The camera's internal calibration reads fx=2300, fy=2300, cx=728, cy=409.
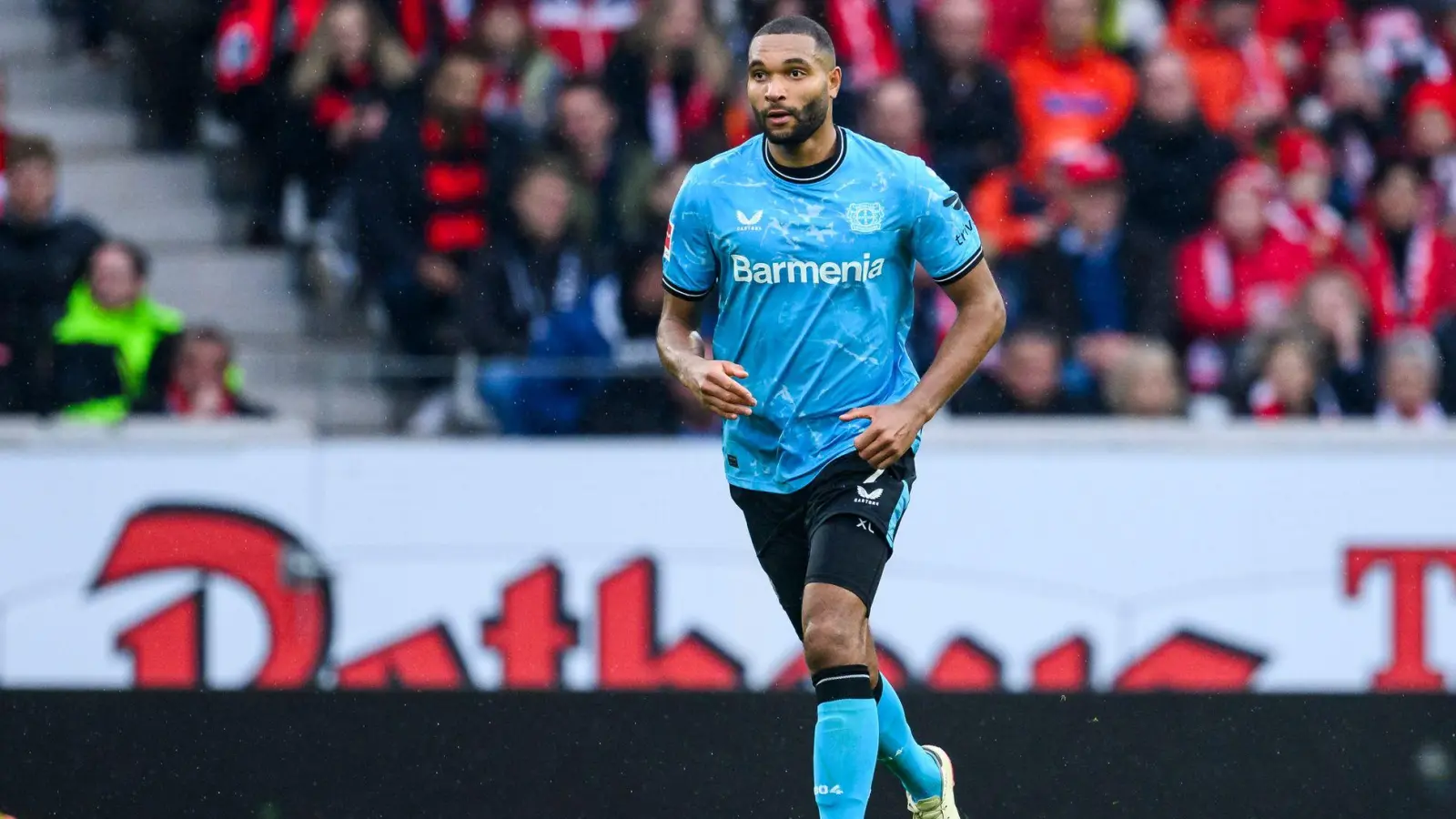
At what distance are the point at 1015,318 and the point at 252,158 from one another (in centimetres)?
374

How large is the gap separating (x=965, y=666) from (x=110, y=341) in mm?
3705

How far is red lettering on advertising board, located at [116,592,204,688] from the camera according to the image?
903cm

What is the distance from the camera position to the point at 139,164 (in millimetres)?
11312

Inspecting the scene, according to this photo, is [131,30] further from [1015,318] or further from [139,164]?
[1015,318]

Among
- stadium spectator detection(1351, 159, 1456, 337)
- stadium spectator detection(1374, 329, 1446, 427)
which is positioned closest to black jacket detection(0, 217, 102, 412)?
stadium spectator detection(1374, 329, 1446, 427)

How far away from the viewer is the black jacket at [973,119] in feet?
34.6

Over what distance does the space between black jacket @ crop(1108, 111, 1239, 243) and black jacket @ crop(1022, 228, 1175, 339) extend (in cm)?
42

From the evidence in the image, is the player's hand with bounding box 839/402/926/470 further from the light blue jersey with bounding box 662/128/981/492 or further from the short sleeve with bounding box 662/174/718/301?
the short sleeve with bounding box 662/174/718/301

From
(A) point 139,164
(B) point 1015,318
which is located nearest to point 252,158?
(A) point 139,164

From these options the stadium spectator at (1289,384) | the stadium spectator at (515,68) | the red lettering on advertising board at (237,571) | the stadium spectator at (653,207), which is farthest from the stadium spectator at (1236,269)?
the red lettering on advertising board at (237,571)

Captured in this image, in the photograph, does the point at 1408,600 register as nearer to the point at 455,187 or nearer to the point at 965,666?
the point at 965,666

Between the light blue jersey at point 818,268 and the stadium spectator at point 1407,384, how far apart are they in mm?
4338

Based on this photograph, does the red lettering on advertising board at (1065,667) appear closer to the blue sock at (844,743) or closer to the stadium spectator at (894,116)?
the stadium spectator at (894,116)

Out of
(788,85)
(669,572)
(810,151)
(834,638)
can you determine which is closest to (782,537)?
(834,638)
